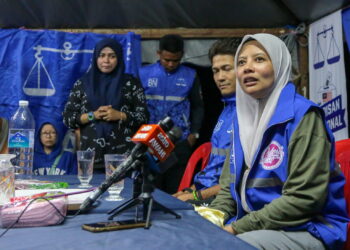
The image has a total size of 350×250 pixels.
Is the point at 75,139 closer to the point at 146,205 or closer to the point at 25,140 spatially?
the point at 25,140

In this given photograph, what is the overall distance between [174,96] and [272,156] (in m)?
2.61

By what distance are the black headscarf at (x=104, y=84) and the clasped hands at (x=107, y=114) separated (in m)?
0.15

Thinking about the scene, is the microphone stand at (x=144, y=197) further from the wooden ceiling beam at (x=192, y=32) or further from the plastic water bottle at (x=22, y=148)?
the wooden ceiling beam at (x=192, y=32)

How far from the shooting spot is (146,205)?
126cm

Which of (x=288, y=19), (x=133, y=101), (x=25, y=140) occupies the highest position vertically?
(x=288, y=19)

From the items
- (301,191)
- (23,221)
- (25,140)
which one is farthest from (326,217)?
(25,140)

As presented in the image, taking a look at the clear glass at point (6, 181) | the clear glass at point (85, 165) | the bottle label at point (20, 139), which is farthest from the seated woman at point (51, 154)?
the clear glass at point (6, 181)

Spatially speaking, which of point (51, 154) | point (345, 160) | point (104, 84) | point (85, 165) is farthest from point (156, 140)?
point (51, 154)

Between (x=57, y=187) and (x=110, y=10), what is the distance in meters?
3.08

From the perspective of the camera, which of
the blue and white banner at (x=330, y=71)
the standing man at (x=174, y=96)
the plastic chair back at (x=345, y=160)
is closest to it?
the plastic chair back at (x=345, y=160)

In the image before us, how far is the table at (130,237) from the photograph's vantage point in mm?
1011

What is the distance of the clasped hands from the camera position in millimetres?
3303

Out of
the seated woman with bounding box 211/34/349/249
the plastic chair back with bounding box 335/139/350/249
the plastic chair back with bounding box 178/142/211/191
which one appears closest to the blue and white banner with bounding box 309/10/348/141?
the plastic chair back with bounding box 178/142/211/191

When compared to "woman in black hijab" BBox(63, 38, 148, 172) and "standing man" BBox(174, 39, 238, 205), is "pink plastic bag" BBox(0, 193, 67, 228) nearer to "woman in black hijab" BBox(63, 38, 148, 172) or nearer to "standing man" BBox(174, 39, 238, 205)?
"standing man" BBox(174, 39, 238, 205)
